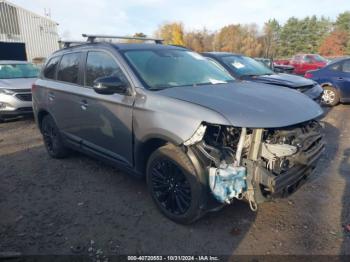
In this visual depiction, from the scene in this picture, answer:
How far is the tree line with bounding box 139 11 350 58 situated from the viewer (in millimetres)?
58906

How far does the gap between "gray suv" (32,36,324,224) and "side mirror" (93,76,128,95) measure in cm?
1

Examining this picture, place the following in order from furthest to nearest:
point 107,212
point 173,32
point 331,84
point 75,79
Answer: point 173,32 → point 331,84 → point 75,79 → point 107,212

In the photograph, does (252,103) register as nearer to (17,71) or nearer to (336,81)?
(336,81)

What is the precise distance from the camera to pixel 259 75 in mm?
7004

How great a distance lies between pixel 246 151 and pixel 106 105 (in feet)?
5.85

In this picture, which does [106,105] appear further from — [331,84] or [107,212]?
[331,84]

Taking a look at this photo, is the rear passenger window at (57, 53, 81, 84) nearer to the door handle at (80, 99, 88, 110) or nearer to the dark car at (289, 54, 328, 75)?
the door handle at (80, 99, 88, 110)

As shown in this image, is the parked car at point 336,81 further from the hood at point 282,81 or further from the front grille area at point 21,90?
the front grille area at point 21,90

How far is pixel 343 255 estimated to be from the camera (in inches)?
109

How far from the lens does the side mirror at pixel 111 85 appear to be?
130 inches

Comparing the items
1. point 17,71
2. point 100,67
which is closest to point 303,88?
point 100,67

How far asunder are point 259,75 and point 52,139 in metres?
4.62

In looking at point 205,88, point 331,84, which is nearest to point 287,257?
point 205,88

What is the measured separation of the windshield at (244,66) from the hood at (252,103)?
361cm
